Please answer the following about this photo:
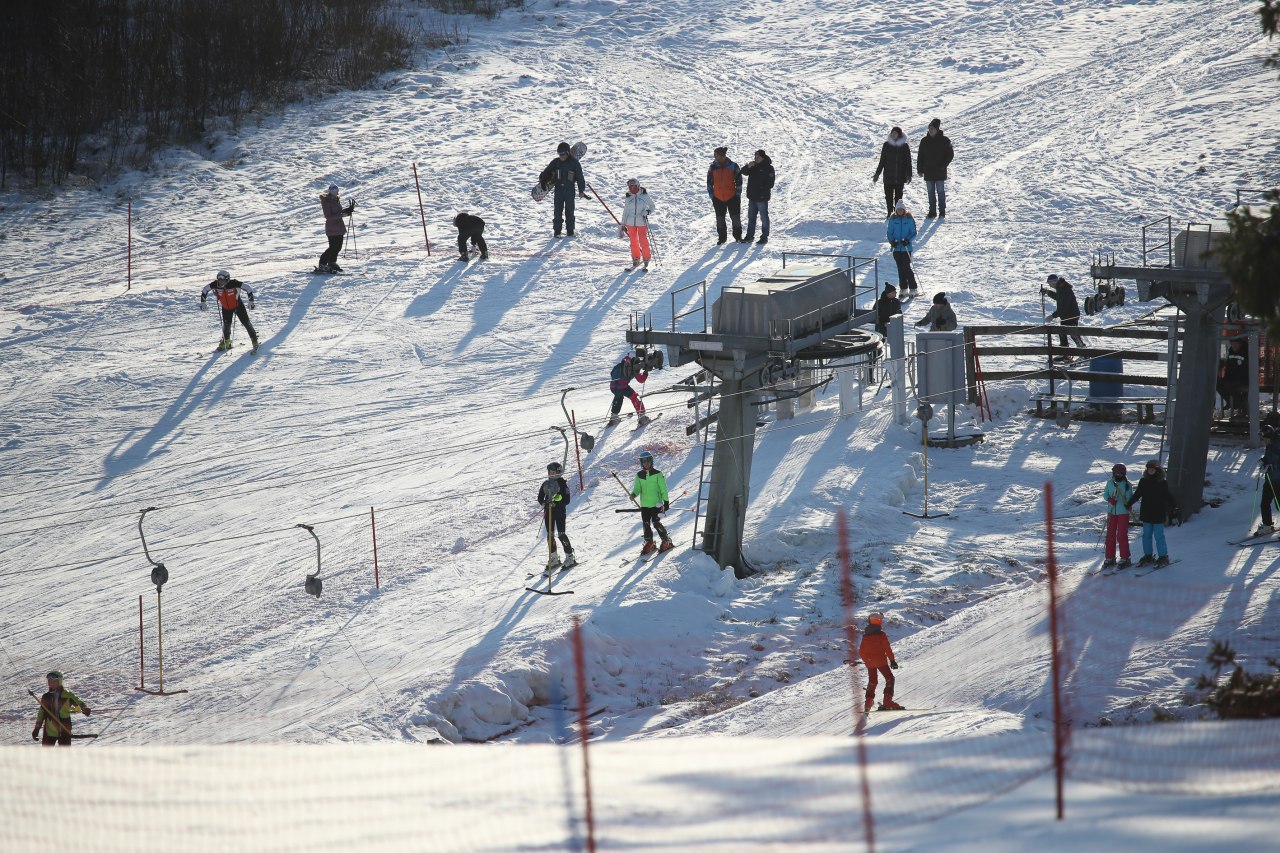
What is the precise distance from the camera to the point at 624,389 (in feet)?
64.7

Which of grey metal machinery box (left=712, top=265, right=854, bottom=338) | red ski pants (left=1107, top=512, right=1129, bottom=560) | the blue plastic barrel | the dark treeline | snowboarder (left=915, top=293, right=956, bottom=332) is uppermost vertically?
the dark treeline

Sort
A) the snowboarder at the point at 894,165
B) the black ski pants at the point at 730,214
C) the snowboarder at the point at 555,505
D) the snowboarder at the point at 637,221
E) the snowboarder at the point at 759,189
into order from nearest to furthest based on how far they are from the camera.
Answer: the snowboarder at the point at 555,505 → the snowboarder at the point at 637,221 → the snowboarder at the point at 759,189 → the snowboarder at the point at 894,165 → the black ski pants at the point at 730,214

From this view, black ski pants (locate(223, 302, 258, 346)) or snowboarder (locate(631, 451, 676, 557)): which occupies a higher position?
black ski pants (locate(223, 302, 258, 346))

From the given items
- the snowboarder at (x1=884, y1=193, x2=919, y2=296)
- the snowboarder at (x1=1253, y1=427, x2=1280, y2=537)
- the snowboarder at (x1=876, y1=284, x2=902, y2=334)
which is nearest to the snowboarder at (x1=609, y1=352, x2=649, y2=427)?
the snowboarder at (x1=876, y1=284, x2=902, y2=334)

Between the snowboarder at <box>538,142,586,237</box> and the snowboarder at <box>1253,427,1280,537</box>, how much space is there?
14863 mm

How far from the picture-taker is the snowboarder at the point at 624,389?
1920 centimetres

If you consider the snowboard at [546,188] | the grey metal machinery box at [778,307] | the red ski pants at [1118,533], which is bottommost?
the red ski pants at [1118,533]

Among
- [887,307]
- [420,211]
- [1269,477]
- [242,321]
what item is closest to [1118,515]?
[1269,477]

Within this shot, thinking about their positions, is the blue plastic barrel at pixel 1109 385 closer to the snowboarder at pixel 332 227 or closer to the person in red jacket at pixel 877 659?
the person in red jacket at pixel 877 659

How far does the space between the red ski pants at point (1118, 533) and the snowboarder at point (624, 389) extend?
6.77 meters

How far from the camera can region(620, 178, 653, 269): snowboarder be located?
25359mm

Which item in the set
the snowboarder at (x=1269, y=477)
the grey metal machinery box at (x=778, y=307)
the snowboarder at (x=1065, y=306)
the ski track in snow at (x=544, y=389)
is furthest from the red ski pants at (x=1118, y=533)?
the snowboarder at (x=1065, y=306)

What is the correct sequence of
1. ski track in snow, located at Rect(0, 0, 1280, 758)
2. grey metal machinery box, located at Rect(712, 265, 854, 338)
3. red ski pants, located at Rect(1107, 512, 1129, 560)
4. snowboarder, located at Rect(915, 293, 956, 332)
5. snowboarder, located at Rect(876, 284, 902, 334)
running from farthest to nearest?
snowboarder, located at Rect(876, 284, 902, 334) → snowboarder, located at Rect(915, 293, 956, 332) → grey metal machinery box, located at Rect(712, 265, 854, 338) → red ski pants, located at Rect(1107, 512, 1129, 560) → ski track in snow, located at Rect(0, 0, 1280, 758)

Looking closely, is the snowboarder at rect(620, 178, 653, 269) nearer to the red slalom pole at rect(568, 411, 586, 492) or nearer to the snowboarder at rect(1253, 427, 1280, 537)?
the red slalom pole at rect(568, 411, 586, 492)
